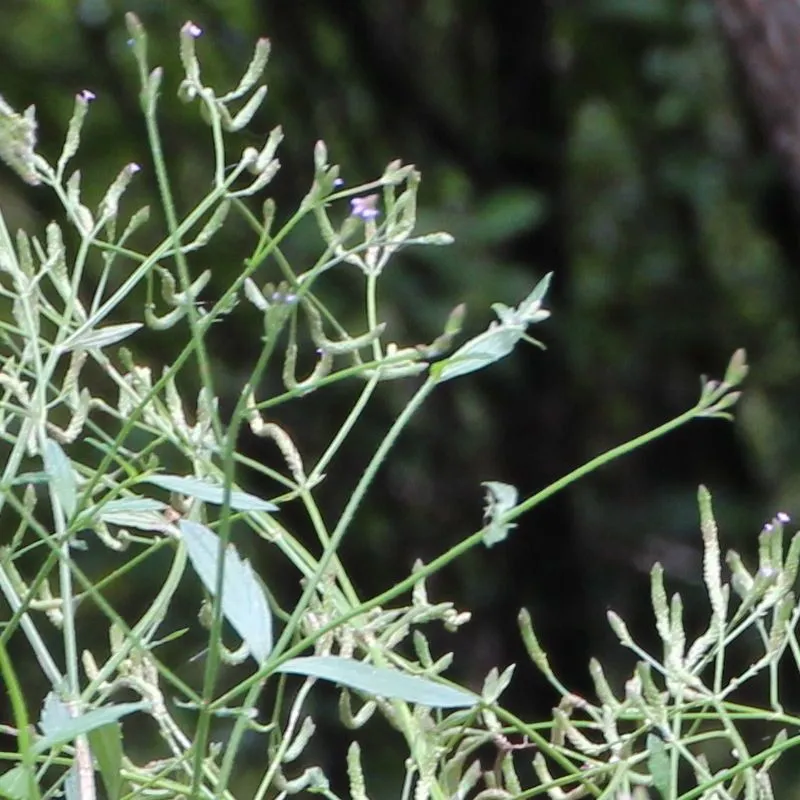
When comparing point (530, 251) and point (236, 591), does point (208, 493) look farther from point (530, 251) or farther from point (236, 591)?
point (530, 251)

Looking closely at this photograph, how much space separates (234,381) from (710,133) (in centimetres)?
58

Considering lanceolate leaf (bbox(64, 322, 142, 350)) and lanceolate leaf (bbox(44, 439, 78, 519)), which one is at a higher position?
lanceolate leaf (bbox(64, 322, 142, 350))

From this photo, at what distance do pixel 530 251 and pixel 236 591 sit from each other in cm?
124

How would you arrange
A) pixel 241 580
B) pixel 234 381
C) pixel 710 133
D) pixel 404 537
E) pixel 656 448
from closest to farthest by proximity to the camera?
pixel 241 580 → pixel 234 381 → pixel 404 537 → pixel 710 133 → pixel 656 448

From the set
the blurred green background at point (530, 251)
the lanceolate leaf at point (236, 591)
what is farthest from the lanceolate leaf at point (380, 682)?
the blurred green background at point (530, 251)

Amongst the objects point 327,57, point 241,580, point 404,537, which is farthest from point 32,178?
point 327,57

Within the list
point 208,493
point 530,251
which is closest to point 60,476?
point 208,493

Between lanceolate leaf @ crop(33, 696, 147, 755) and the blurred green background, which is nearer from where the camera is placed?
lanceolate leaf @ crop(33, 696, 147, 755)

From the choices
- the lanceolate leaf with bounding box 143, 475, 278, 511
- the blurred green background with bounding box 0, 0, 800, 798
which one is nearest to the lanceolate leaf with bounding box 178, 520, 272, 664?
the lanceolate leaf with bounding box 143, 475, 278, 511

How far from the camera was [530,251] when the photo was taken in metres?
1.53

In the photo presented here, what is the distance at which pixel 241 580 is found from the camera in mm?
311

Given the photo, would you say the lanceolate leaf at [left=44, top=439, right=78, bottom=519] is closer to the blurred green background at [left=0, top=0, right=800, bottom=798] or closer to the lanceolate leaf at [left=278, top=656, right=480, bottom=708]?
the lanceolate leaf at [left=278, top=656, right=480, bottom=708]

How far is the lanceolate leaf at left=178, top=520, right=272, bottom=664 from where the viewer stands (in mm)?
296

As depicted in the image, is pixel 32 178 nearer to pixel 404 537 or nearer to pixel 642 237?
pixel 404 537
